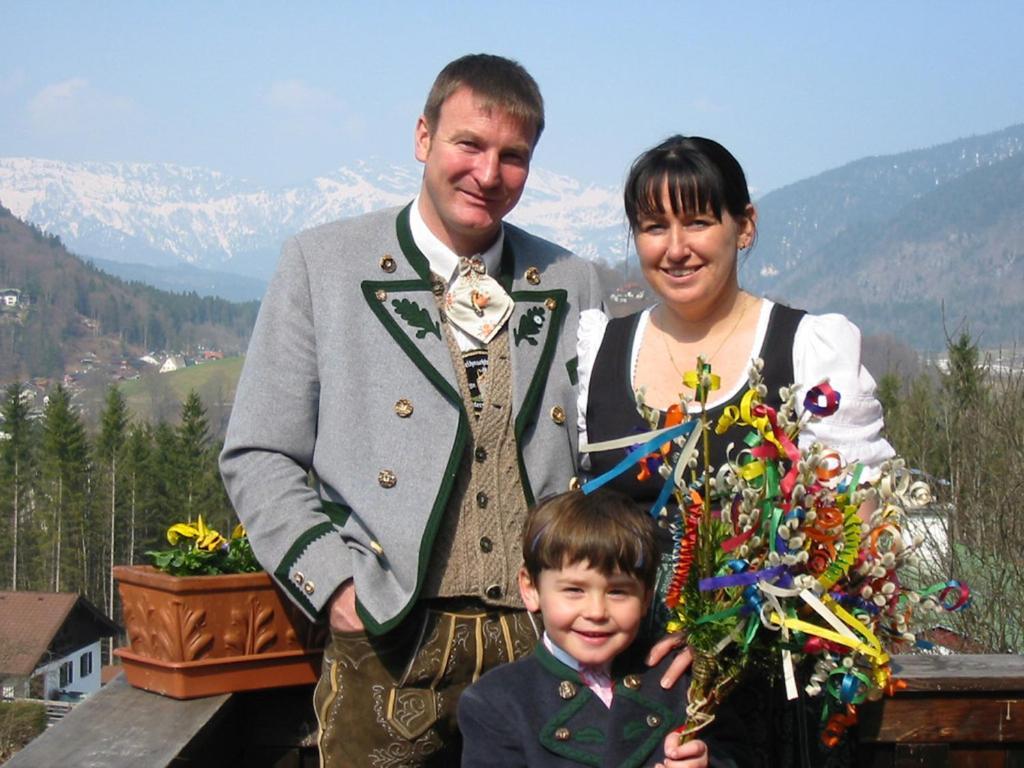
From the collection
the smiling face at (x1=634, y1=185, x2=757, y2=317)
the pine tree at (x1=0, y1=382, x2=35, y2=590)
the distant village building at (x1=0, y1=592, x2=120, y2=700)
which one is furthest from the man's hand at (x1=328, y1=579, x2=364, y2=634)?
the pine tree at (x1=0, y1=382, x2=35, y2=590)

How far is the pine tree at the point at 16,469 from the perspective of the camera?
54.9 m

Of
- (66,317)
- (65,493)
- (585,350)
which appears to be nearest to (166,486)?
(65,493)

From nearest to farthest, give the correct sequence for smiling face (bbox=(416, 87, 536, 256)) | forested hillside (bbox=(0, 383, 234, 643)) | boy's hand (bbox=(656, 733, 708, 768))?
boy's hand (bbox=(656, 733, 708, 768)), smiling face (bbox=(416, 87, 536, 256)), forested hillside (bbox=(0, 383, 234, 643))

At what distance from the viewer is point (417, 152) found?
9.85 feet

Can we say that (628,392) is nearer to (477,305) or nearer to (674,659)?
(477,305)

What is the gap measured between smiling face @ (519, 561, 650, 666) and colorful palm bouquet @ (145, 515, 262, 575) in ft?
3.08

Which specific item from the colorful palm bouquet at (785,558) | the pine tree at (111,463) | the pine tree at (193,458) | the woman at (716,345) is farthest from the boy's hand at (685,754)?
the pine tree at (111,463)

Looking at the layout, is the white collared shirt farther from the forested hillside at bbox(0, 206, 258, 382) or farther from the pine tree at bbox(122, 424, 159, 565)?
the forested hillside at bbox(0, 206, 258, 382)

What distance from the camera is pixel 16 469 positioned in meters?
58.2

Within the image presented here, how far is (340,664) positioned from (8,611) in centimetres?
4277

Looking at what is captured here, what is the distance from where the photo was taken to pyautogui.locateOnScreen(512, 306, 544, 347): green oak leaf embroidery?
2.93 meters

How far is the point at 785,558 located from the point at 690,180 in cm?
90

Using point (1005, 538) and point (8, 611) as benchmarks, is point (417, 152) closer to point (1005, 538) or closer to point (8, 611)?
point (1005, 538)

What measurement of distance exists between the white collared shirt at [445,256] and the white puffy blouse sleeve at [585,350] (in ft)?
0.77
